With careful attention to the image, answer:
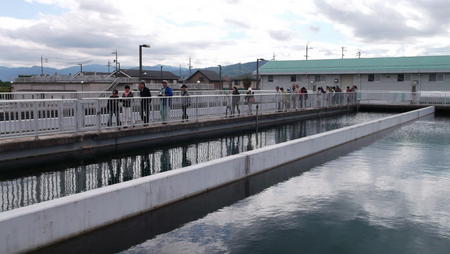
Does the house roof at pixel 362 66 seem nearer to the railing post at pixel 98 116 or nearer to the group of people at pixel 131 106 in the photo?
the group of people at pixel 131 106

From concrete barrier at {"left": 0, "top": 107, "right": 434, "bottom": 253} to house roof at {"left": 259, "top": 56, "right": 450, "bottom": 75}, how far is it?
36842mm

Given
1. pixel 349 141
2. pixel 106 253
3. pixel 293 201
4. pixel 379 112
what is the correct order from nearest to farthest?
1. pixel 106 253
2. pixel 293 201
3. pixel 349 141
4. pixel 379 112

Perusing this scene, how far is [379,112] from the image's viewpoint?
3722 cm

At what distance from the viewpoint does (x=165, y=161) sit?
480 inches

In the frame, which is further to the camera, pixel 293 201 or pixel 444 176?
pixel 444 176

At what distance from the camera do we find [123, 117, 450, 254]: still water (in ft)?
20.4

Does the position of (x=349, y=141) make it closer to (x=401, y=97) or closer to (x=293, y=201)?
(x=293, y=201)

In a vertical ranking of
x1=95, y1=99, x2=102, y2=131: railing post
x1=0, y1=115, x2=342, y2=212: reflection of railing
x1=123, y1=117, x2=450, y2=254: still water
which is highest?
x1=95, y1=99, x2=102, y2=131: railing post

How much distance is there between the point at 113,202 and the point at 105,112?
778 cm

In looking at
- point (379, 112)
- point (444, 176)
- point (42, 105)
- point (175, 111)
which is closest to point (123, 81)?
point (379, 112)

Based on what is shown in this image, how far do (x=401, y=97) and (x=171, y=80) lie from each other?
73.7m

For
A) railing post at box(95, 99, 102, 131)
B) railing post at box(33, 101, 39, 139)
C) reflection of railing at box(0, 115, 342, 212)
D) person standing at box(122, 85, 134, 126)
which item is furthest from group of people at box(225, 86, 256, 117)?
railing post at box(33, 101, 39, 139)

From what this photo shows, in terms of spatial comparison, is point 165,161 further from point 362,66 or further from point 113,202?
point 362,66

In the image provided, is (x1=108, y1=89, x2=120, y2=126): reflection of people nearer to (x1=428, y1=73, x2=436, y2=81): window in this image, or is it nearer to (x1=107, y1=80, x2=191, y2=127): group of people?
(x1=107, y1=80, x2=191, y2=127): group of people
